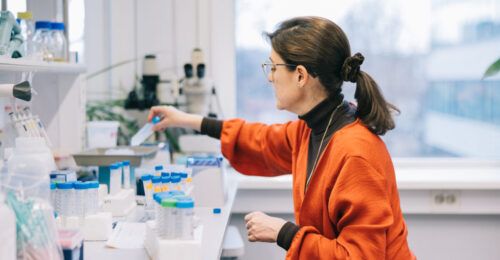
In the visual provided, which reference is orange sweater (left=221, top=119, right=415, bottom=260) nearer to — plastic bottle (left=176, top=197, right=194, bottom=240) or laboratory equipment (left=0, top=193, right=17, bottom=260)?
plastic bottle (left=176, top=197, right=194, bottom=240)

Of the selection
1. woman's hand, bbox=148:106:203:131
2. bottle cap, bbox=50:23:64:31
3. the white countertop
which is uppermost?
bottle cap, bbox=50:23:64:31

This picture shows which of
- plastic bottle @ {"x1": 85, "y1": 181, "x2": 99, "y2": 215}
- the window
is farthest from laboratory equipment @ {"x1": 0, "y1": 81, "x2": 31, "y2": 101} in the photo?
the window

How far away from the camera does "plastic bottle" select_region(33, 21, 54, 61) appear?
7.12ft

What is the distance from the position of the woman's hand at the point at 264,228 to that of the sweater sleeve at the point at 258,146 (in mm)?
489

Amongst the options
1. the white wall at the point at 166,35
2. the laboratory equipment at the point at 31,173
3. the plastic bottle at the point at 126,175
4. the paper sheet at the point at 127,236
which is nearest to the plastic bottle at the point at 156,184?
the paper sheet at the point at 127,236

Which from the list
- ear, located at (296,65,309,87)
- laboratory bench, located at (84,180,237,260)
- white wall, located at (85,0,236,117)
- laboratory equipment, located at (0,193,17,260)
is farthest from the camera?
white wall, located at (85,0,236,117)

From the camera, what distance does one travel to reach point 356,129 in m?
1.74

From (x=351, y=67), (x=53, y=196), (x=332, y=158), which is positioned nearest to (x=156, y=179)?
(x=53, y=196)

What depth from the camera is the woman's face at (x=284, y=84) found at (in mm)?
1863

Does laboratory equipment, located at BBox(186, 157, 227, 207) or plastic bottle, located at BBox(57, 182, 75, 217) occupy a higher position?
plastic bottle, located at BBox(57, 182, 75, 217)

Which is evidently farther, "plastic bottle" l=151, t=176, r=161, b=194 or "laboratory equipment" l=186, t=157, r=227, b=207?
"laboratory equipment" l=186, t=157, r=227, b=207

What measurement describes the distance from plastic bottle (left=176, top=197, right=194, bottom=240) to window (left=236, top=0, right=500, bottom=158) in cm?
212

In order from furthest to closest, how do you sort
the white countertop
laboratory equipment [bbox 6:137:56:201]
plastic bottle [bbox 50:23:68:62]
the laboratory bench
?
the white countertop
plastic bottle [bbox 50:23:68:62]
the laboratory bench
laboratory equipment [bbox 6:137:56:201]

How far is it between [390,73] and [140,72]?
1401 mm
